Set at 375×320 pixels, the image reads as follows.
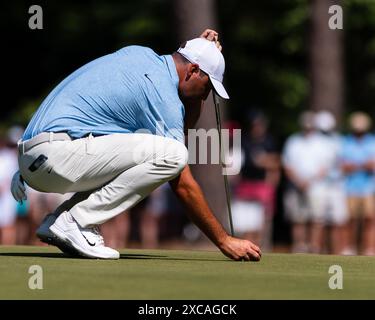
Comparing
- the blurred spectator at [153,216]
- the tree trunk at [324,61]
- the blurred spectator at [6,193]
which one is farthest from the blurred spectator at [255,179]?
the tree trunk at [324,61]

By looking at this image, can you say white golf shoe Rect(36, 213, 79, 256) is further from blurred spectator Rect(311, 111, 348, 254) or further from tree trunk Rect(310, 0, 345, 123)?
tree trunk Rect(310, 0, 345, 123)

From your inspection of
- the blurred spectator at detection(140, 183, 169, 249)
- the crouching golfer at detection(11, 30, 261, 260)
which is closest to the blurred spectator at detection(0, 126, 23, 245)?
the blurred spectator at detection(140, 183, 169, 249)

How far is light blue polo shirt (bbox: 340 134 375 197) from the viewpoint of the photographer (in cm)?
1620

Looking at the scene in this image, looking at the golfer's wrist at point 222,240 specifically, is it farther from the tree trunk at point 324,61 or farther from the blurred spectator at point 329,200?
the tree trunk at point 324,61

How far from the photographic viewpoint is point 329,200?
16219 millimetres

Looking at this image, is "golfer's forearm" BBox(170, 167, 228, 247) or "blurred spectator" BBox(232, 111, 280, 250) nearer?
"golfer's forearm" BBox(170, 167, 228, 247)

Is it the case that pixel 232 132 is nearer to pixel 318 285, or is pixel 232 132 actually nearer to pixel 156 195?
pixel 156 195

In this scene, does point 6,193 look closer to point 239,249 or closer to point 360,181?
point 360,181

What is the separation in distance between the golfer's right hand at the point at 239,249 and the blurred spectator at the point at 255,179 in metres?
8.38

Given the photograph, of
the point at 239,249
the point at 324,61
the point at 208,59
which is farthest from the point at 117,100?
the point at 324,61

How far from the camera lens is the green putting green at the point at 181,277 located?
239 inches

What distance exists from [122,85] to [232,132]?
11009 mm

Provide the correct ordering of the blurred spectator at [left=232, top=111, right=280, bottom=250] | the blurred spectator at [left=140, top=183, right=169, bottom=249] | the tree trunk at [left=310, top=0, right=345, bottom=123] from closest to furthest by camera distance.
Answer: the blurred spectator at [left=232, top=111, right=280, bottom=250], the blurred spectator at [left=140, top=183, right=169, bottom=249], the tree trunk at [left=310, top=0, right=345, bottom=123]

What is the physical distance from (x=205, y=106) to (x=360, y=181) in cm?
253
